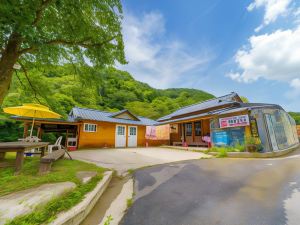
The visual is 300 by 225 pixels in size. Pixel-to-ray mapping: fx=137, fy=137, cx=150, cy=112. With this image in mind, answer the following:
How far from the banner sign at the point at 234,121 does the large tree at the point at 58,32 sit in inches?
301

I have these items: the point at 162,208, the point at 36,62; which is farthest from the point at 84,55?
the point at 162,208

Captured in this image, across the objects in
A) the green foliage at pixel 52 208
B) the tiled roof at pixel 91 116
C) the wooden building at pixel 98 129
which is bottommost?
the green foliage at pixel 52 208

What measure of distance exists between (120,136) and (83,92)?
9.02 m

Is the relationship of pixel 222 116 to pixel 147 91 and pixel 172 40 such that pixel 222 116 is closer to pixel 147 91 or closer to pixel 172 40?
pixel 172 40

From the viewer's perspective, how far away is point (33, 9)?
355cm

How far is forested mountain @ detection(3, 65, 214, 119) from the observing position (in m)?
6.56

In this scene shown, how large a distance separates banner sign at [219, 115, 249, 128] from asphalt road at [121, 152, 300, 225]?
464 centimetres

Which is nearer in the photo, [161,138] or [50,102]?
[50,102]

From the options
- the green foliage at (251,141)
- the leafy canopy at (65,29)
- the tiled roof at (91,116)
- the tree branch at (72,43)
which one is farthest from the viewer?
the tiled roof at (91,116)

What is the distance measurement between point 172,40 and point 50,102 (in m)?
10.5

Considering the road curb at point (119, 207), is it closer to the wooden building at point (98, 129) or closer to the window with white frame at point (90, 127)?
the wooden building at point (98, 129)

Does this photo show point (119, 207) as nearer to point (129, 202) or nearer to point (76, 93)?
point (129, 202)

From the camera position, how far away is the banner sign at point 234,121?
8383 millimetres

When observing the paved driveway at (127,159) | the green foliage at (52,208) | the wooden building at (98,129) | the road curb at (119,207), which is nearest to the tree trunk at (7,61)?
the green foliage at (52,208)
